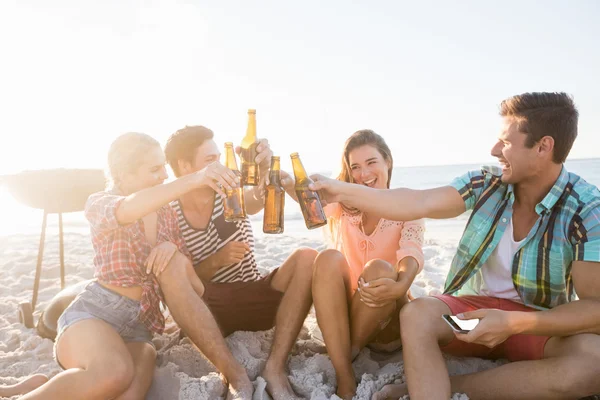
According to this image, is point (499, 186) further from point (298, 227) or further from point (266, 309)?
point (298, 227)

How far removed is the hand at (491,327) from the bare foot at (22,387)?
207cm

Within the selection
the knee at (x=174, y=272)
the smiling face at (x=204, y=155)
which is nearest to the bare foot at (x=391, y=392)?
the knee at (x=174, y=272)

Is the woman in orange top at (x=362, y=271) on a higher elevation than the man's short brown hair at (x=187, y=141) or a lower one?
lower

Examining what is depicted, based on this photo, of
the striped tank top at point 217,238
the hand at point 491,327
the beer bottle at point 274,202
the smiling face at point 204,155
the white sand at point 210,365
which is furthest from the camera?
the smiling face at point 204,155

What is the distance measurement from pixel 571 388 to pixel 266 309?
Result: 5.42ft

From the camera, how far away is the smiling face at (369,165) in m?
3.02

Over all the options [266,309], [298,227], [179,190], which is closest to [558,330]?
[266,309]

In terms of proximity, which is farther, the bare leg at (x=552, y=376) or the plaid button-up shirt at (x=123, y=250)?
the plaid button-up shirt at (x=123, y=250)

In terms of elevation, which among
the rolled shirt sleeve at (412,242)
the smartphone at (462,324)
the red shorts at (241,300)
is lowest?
the red shorts at (241,300)

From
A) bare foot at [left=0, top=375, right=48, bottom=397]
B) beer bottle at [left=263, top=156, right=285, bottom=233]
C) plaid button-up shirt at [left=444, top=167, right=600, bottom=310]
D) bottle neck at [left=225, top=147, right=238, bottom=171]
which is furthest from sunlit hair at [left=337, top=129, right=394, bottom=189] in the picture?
bare foot at [left=0, top=375, right=48, bottom=397]

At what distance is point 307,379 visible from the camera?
251cm

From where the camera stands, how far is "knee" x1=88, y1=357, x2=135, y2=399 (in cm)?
215

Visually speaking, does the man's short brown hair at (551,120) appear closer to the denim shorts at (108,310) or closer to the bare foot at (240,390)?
the bare foot at (240,390)

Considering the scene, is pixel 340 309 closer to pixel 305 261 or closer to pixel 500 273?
pixel 305 261
